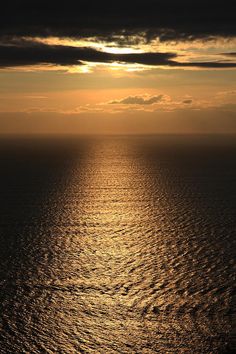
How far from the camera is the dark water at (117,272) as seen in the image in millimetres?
44219

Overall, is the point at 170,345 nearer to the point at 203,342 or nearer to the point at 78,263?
the point at 203,342

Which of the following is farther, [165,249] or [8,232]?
[8,232]

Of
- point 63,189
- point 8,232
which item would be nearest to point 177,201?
point 63,189

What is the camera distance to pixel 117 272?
61469mm

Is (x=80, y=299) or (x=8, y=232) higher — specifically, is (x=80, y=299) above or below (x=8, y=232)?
below

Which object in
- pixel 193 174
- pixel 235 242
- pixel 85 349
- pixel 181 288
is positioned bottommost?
pixel 85 349

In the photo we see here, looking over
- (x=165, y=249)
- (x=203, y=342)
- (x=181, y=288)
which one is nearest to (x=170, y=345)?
(x=203, y=342)

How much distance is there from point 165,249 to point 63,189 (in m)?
61.7

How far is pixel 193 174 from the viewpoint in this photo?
161625 mm

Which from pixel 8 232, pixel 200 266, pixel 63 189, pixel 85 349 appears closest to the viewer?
pixel 85 349

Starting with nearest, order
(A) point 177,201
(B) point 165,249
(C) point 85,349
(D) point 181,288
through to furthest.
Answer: (C) point 85,349
(D) point 181,288
(B) point 165,249
(A) point 177,201

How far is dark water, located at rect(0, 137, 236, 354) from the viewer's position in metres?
44.2

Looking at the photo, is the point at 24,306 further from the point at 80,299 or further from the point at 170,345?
the point at 170,345

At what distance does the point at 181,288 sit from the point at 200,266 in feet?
27.9
